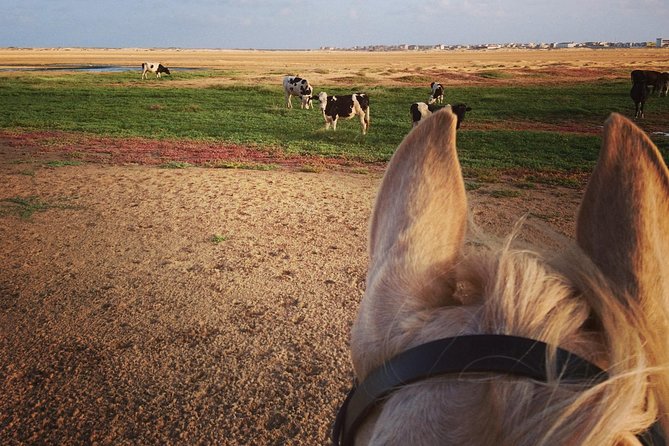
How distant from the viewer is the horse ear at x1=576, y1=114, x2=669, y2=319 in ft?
2.45

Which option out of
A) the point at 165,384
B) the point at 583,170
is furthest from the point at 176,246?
the point at 583,170

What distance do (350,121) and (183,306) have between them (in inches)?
584

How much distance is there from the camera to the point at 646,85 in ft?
61.1

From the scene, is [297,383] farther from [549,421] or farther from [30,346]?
[549,421]

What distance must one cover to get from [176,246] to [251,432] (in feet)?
11.4

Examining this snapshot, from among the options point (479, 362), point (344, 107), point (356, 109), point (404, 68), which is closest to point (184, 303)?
point (479, 362)

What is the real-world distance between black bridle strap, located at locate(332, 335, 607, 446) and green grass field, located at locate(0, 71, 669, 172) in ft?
32.8

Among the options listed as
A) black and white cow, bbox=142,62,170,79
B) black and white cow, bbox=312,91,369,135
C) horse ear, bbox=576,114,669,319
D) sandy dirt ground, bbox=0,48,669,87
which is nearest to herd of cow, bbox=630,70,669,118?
sandy dirt ground, bbox=0,48,669,87

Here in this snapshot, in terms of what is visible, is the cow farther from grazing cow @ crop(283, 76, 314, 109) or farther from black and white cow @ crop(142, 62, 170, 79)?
black and white cow @ crop(142, 62, 170, 79)

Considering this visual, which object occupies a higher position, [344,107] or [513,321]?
[344,107]

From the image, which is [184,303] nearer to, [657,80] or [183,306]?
[183,306]

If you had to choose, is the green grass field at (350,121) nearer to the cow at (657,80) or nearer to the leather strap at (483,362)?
the cow at (657,80)

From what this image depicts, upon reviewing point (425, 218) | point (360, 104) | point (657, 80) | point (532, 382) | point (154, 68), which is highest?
point (154, 68)

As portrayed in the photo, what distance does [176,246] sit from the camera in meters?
5.83
